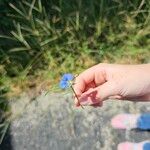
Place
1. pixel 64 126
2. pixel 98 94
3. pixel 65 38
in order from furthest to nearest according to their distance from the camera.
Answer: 1. pixel 65 38
2. pixel 64 126
3. pixel 98 94

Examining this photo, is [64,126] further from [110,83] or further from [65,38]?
[110,83]

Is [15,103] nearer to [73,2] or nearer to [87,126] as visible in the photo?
[87,126]

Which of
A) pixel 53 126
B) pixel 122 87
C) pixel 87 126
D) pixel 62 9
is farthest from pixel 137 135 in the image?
pixel 62 9

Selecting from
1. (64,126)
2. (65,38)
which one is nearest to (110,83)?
(64,126)

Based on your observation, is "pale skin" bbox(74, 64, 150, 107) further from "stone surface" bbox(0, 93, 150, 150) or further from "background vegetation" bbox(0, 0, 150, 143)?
"background vegetation" bbox(0, 0, 150, 143)

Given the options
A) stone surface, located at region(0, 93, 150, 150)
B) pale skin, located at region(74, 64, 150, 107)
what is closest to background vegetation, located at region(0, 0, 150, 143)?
stone surface, located at region(0, 93, 150, 150)

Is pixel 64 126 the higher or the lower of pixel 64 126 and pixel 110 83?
the lower
